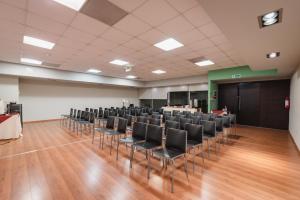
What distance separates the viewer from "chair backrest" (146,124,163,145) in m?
3.07

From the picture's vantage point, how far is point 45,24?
320cm

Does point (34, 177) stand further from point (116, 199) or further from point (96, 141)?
point (96, 141)

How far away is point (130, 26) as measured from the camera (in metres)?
3.23

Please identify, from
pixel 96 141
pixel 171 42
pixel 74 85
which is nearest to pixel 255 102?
pixel 171 42

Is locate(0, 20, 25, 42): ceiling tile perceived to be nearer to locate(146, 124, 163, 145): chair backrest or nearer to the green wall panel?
locate(146, 124, 163, 145): chair backrest

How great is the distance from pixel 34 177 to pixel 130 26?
3458 mm

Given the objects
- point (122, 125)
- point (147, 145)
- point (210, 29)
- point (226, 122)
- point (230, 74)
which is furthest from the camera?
point (230, 74)

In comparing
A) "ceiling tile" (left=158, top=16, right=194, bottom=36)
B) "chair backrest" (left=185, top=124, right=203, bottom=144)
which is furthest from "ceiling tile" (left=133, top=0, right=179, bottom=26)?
"chair backrest" (left=185, top=124, right=203, bottom=144)

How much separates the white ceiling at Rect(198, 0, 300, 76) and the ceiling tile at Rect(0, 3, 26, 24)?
318 cm

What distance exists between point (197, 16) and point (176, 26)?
50cm

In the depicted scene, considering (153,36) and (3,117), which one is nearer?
(153,36)

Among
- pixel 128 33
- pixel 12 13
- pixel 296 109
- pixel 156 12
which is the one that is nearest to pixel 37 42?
pixel 12 13

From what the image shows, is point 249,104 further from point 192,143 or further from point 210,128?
point 192,143

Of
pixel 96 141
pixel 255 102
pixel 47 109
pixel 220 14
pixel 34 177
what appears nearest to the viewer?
pixel 220 14
